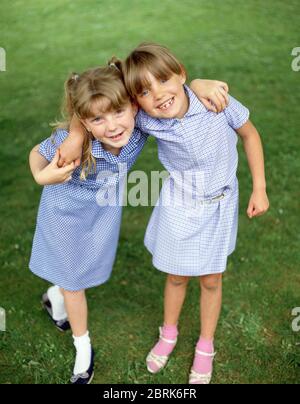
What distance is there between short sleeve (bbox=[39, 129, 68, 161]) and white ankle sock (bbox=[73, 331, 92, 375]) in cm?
97

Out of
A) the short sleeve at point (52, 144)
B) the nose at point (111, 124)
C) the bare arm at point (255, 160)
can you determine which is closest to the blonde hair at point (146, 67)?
the nose at point (111, 124)

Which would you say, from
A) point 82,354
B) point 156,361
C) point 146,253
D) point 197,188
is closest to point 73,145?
point 197,188

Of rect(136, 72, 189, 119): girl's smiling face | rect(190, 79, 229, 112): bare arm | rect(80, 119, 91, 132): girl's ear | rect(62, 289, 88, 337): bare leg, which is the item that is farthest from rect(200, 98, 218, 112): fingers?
rect(62, 289, 88, 337): bare leg

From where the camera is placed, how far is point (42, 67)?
7613 millimetres

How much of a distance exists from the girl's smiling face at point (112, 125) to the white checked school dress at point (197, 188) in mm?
112

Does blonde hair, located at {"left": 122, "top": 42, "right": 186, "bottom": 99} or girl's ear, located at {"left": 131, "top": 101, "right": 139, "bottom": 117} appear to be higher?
blonde hair, located at {"left": 122, "top": 42, "right": 186, "bottom": 99}

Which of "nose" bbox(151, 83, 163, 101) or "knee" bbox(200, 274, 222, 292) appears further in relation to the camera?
"knee" bbox(200, 274, 222, 292)

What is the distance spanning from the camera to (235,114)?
102 inches

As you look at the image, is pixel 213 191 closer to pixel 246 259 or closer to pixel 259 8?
pixel 246 259

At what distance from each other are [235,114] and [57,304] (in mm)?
1447

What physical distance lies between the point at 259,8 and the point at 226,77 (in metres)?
3.26

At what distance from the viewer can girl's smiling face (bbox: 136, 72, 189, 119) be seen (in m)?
2.37

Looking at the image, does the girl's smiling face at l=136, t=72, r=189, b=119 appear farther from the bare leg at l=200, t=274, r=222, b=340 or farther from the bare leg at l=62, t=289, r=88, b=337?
the bare leg at l=62, t=289, r=88, b=337

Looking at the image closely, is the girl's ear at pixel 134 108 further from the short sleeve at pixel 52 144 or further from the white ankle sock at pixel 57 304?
the white ankle sock at pixel 57 304
